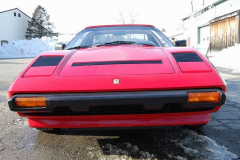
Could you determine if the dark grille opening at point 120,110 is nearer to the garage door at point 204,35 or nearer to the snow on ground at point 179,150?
the snow on ground at point 179,150

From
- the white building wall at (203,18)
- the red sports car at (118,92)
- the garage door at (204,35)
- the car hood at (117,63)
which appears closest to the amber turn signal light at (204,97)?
the red sports car at (118,92)

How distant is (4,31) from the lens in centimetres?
3425

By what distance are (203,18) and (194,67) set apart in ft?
62.9

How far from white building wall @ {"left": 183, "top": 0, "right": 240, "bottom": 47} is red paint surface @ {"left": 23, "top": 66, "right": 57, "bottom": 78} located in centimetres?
1258

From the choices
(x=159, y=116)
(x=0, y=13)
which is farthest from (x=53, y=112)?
(x=0, y=13)

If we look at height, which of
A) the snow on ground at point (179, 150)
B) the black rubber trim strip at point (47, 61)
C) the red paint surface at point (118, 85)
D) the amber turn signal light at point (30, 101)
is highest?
the black rubber trim strip at point (47, 61)

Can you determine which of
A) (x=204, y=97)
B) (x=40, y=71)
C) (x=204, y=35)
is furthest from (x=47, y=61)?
(x=204, y=35)

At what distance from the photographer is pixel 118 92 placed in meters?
1.47

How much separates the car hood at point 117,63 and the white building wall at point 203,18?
1208cm

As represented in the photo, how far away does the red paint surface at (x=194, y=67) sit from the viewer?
161 centimetres

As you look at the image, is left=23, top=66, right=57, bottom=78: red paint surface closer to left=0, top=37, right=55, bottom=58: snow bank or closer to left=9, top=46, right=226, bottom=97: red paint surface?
left=9, top=46, right=226, bottom=97: red paint surface

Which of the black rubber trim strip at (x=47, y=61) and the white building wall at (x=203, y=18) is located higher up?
the white building wall at (x=203, y=18)

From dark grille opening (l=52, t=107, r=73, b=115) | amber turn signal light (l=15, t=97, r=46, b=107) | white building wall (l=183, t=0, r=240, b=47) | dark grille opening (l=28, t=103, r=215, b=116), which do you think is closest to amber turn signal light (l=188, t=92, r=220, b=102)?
dark grille opening (l=28, t=103, r=215, b=116)

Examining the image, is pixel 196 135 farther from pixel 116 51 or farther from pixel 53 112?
pixel 53 112
